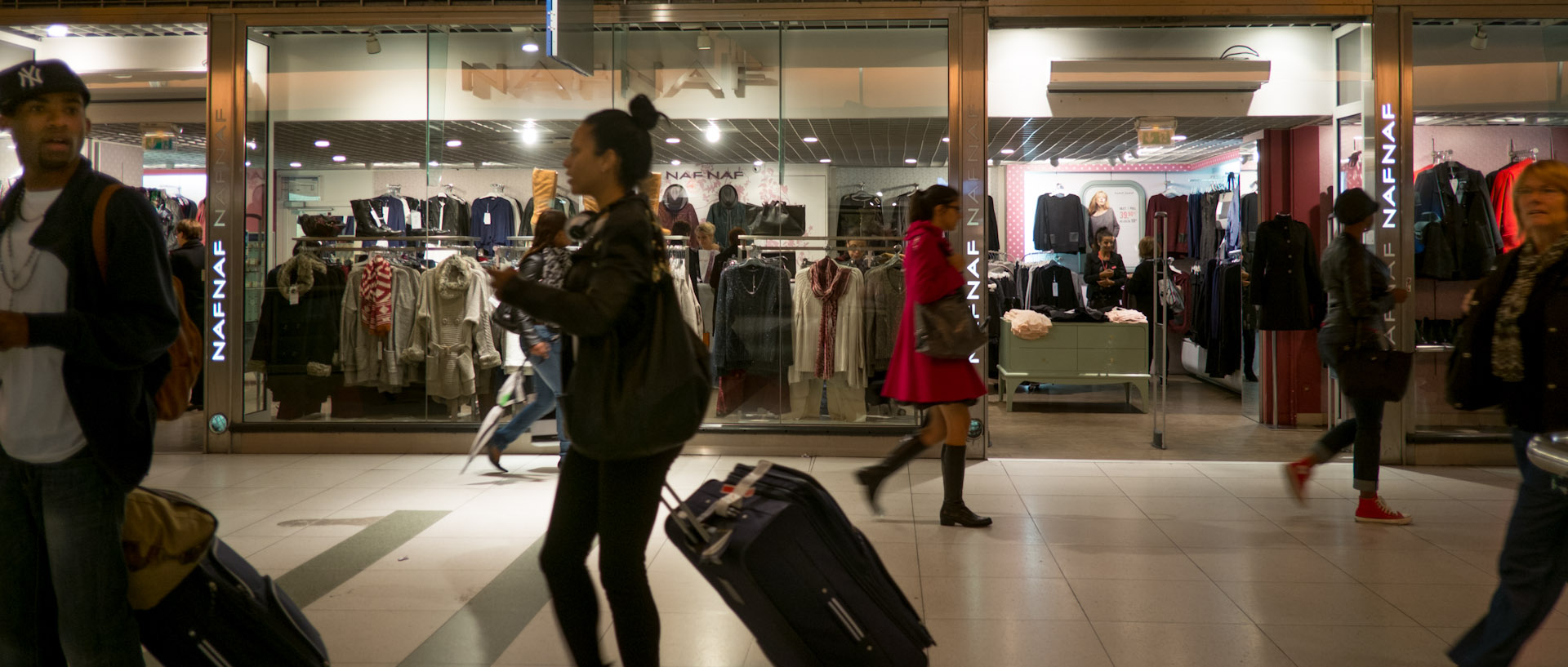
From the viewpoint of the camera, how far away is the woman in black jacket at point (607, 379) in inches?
80.4

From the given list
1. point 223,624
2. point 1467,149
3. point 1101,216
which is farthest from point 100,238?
point 1101,216

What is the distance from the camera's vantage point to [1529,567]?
2.51 metres

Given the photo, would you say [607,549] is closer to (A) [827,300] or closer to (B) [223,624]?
(B) [223,624]

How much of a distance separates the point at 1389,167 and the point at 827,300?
3482mm

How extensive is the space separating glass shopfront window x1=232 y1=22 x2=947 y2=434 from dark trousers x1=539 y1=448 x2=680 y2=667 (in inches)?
180

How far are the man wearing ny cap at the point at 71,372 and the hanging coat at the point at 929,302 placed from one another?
2.93 m

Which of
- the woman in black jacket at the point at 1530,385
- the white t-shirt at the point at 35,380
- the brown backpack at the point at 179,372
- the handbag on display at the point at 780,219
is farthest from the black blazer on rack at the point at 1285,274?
the white t-shirt at the point at 35,380

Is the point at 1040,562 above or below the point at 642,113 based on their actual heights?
below

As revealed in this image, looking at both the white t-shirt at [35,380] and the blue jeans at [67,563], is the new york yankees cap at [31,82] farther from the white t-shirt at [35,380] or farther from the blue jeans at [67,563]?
the blue jeans at [67,563]

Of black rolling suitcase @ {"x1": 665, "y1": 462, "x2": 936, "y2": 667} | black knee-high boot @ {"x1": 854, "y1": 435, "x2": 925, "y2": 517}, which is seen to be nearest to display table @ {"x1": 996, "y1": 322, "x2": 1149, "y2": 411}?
black knee-high boot @ {"x1": 854, "y1": 435, "x2": 925, "y2": 517}

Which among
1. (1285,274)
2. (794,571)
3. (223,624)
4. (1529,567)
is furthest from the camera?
(1285,274)

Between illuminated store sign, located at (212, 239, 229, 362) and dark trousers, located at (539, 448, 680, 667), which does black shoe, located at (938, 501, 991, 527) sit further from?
illuminated store sign, located at (212, 239, 229, 362)

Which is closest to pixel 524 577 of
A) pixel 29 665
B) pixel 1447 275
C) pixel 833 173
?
pixel 29 665

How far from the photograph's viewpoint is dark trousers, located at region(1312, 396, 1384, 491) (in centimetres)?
463
